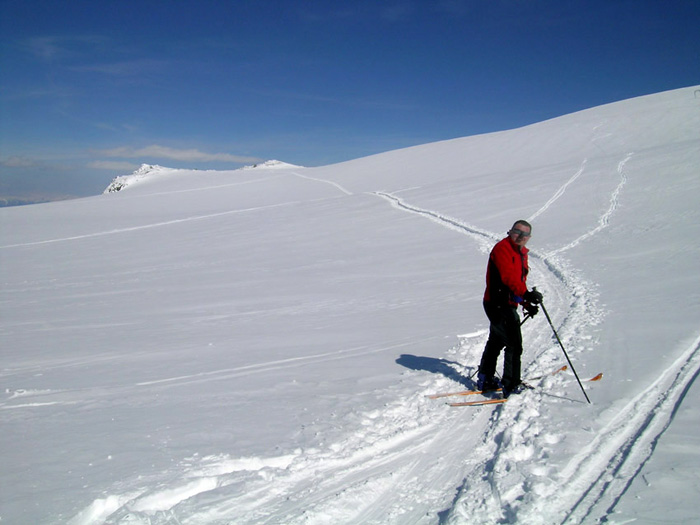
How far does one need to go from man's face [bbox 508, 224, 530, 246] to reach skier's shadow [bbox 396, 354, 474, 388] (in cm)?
167

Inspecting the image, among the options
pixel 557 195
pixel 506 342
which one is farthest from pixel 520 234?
pixel 557 195

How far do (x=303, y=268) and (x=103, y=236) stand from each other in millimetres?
12655

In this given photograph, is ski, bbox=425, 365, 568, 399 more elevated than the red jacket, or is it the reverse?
the red jacket

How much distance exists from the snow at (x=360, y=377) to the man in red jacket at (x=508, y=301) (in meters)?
0.34

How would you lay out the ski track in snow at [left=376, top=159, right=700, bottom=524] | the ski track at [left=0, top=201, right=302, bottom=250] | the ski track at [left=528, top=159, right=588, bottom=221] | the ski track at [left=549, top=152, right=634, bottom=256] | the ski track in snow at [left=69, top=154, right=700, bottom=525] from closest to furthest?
the ski track in snow at [left=376, top=159, right=700, bottom=524] → the ski track in snow at [left=69, top=154, right=700, bottom=525] → the ski track at [left=549, top=152, right=634, bottom=256] → the ski track at [left=528, top=159, right=588, bottom=221] → the ski track at [left=0, top=201, right=302, bottom=250]

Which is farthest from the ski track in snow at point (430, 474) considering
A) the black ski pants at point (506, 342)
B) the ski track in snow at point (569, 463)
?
the black ski pants at point (506, 342)

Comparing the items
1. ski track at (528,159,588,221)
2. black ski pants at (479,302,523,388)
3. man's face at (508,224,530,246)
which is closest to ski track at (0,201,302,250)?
ski track at (528,159,588,221)

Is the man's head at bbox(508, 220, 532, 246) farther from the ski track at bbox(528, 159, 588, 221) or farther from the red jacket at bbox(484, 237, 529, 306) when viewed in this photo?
the ski track at bbox(528, 159, 588, 221)

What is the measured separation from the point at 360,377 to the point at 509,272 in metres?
2.07

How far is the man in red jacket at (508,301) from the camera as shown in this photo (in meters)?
4.96

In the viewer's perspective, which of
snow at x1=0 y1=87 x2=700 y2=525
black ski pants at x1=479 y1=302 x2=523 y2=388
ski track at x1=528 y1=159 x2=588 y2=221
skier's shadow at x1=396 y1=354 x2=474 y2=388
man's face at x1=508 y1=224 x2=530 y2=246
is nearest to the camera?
snow at x1=0 y1=87 x2=700 y2=525

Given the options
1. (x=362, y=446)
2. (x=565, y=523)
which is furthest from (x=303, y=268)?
(x=565, y=523)

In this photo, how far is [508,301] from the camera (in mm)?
5066

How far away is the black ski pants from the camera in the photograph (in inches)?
200
